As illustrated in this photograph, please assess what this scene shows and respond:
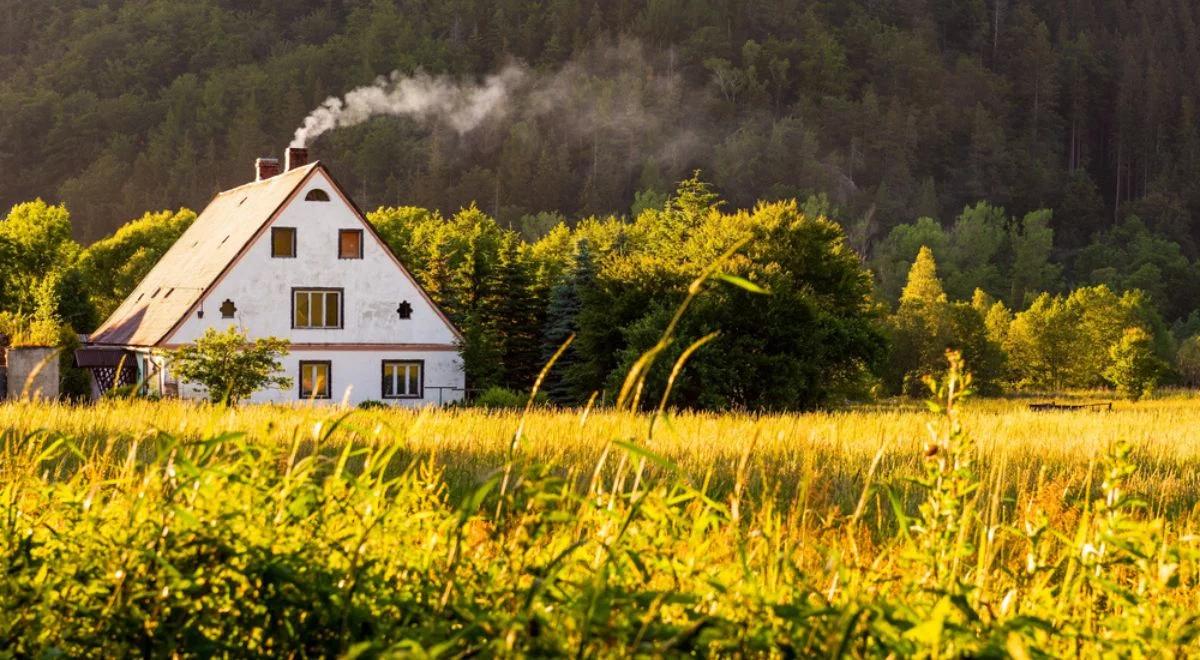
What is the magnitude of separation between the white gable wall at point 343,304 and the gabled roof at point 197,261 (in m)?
0.46

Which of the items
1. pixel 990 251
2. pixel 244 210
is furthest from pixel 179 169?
pixel 244 210

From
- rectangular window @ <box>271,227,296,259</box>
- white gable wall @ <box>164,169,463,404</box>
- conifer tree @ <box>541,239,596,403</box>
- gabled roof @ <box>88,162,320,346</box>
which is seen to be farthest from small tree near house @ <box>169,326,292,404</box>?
conifer tree @ <box>541,239,596,403</box>

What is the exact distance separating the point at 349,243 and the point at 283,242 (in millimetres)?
2166

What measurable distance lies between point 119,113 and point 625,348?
526 feet

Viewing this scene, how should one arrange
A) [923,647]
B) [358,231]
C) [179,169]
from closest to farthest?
[923,647], [358,231], [179,169]

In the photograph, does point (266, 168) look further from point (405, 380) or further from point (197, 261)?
point (405, 380)

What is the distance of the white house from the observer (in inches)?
1756

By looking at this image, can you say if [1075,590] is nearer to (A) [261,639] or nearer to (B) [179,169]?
(A) [261,639]

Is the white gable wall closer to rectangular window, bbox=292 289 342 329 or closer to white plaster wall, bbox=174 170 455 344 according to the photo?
white plaster wall, bbox=174 170 455 344

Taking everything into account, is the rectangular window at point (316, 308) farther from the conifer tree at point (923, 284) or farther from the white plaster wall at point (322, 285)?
the conifer tree at point (923, 284)

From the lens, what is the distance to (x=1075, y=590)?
3.93m

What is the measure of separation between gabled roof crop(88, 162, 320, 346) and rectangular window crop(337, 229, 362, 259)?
231cm

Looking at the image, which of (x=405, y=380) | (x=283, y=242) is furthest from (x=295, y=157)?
(x=405, y=380)

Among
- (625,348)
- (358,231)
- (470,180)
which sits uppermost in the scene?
(470,180)
